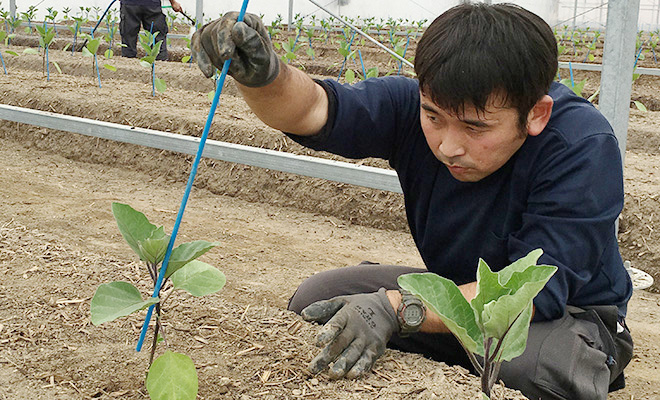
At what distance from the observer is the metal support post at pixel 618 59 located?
232 centimetres

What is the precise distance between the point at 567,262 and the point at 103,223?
2.34m

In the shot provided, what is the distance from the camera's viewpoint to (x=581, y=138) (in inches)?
61.3

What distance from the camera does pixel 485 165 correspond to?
156cm

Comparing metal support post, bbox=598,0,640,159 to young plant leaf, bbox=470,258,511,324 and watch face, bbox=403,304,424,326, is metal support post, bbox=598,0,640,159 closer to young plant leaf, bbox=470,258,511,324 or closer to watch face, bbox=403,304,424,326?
watch face, bbox=403,304,424,326

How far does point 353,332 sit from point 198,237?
6.10 feet

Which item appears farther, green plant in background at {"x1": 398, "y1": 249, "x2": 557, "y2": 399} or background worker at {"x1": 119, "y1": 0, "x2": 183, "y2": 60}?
background worker at {"x1": 119, "y1": 0, "x2": 183, "y2": 60}

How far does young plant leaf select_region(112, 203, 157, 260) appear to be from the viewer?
138 centimetres

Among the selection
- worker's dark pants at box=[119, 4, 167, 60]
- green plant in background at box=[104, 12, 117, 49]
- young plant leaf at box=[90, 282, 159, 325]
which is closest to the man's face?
young plant leaf at box=[90, 282, 159, 325]

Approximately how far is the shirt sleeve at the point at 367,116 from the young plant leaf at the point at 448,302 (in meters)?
0.65

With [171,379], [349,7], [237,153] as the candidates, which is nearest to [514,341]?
[171,379]

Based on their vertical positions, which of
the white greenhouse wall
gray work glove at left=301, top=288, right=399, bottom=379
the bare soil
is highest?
gray work glove at left=301, top=288, right=399, bottom=379

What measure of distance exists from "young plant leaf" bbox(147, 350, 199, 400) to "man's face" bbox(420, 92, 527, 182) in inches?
26.6

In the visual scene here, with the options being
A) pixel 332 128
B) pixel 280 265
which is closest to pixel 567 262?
pixel 332 128

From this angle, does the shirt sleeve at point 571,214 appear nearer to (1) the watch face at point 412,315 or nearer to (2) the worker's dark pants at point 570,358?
(2) the worker's dark pants at point 570,358
